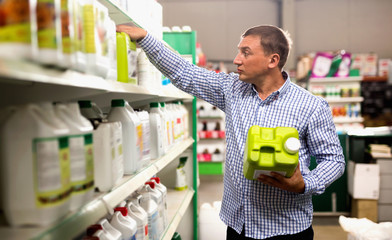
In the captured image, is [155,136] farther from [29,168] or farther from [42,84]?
[29,168]

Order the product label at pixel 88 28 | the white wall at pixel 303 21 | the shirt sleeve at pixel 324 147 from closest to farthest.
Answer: the product label at pixel 88 28 → the shirt sleeve at pixel 324 147 → the white wall at pixel 303 21

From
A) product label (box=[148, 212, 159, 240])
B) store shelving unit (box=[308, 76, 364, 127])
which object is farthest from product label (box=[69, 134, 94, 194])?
store shelving unit (box=[308, 76, 364, 127])

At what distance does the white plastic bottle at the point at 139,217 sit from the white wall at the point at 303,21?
1026cm

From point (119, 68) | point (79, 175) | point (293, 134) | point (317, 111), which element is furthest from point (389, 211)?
point (79, 175)

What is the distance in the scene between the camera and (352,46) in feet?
37.8

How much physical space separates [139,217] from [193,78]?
0.94 metres

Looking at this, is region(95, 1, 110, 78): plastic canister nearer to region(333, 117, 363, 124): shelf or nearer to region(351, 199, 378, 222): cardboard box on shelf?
region(351, 199, 378, 222): cardboard box on shelf

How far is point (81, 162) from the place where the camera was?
1057mm

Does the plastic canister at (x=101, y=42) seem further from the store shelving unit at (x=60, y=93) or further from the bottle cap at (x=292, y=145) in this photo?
the bottle cap at (x=292, y=145)

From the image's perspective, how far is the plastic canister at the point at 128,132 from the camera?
1.65 m

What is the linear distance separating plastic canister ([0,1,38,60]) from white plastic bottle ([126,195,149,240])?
1184 millimetres

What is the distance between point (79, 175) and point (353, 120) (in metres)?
7.69

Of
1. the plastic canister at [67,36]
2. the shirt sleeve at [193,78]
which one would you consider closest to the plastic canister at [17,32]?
the plastic canister at [67,36]

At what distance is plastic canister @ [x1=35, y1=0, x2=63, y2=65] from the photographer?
864mm
